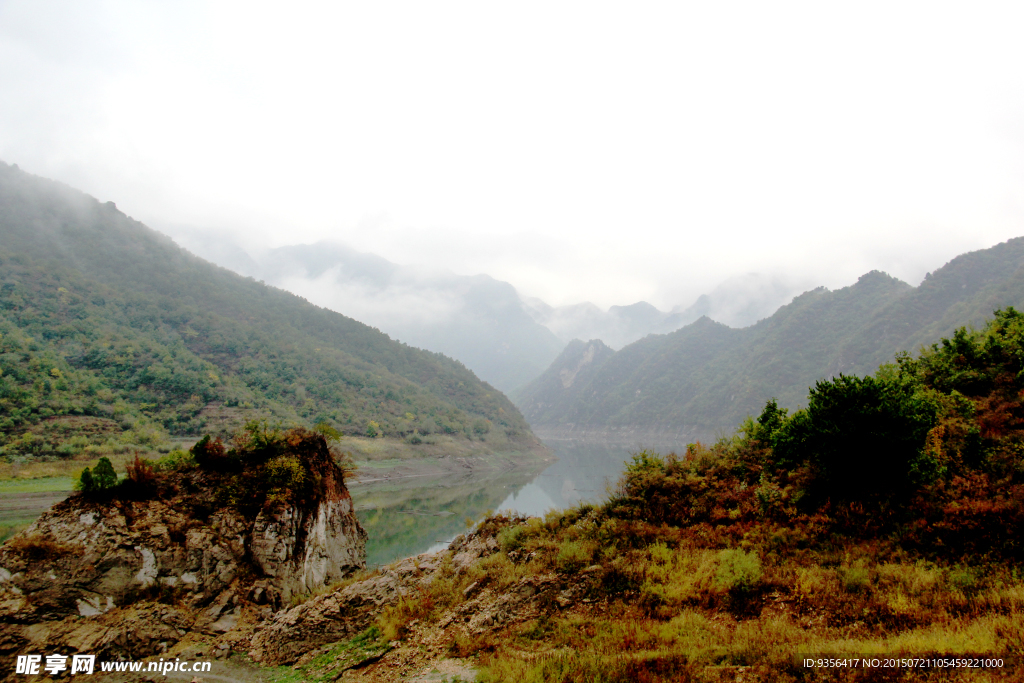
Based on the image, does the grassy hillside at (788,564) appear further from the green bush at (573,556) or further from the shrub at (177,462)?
the shrub at (177,462)

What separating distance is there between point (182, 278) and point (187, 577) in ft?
433

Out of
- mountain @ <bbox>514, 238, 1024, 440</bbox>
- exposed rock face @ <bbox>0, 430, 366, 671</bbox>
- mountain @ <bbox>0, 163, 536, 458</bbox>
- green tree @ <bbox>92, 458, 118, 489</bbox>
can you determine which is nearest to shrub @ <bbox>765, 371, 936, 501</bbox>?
exposed rock face @ <bbox>0, 430, 366, 671</bbox>

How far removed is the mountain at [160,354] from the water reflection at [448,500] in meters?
24.5

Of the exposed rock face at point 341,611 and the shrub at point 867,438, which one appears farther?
the exposed rock face at point 341,611

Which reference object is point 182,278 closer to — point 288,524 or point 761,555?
point 288,524

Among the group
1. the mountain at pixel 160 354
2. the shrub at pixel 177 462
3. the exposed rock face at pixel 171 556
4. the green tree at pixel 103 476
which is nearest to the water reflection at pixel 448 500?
the exposed rock face at pixel 171 556

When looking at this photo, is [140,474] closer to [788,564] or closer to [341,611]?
[341,611]

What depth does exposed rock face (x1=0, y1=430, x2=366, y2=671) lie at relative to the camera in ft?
25.1

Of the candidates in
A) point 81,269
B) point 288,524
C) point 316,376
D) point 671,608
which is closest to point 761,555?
point 671,608

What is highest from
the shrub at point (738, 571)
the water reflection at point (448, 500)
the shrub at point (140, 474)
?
the shrub at point (140, 474)

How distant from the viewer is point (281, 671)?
773 cm

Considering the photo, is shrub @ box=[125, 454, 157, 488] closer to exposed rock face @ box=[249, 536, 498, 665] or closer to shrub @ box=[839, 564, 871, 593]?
exposed rock face @ box=[249, 536, 498, 665]

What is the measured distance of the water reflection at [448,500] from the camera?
88.3 ft

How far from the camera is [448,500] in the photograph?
44.4m
